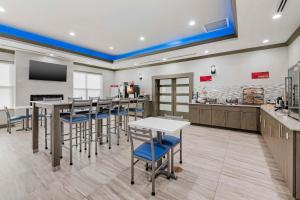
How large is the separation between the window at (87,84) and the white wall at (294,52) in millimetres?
7952

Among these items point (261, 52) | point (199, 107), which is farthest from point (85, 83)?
point (261, 52)

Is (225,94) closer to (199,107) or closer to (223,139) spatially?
(199,107)

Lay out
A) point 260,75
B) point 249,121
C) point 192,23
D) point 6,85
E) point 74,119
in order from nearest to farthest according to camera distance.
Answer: point 74,119 < point 192,23 < point 249,121 < point 260,75 < point 6,85

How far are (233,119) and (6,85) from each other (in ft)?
26.7

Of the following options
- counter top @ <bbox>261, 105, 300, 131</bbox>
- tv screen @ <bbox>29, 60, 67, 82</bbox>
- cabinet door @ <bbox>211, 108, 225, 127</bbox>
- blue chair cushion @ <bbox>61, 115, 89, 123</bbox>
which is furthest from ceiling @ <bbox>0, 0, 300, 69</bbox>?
blue chair cushion @ <bbox>61, 115, 89, 123</bbox>

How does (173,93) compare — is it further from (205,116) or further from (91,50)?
(91,50)

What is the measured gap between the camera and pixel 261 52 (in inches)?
176

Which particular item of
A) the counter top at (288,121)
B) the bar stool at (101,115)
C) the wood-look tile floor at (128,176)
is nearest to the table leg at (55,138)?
the wood-look tile floor at (128,176)

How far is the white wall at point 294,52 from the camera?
328 cm

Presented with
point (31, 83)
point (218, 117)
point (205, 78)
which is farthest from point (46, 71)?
point (218, 117)

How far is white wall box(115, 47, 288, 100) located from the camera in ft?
14.0

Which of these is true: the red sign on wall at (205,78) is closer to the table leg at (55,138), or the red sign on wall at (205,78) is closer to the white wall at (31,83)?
the table leg at (55,138)

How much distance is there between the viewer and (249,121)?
14.2 ft

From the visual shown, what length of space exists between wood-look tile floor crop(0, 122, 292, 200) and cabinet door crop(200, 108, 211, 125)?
181 cm
